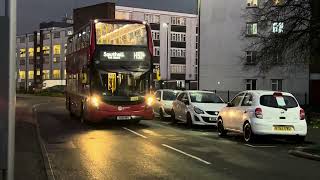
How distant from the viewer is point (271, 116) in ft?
51.1

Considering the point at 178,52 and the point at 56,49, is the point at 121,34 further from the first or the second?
the point at 56,49

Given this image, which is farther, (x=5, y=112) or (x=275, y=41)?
(x=275, y=41)

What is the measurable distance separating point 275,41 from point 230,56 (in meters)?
21.8

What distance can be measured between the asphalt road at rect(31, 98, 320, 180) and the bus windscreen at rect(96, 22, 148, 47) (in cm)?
400

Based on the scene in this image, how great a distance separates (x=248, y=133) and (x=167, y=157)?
4.24m

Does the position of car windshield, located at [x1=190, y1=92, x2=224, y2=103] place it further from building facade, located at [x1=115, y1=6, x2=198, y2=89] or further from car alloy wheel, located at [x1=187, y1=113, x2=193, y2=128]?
building facade, located at [x1=115, y1=6, x2=198, y2=89]

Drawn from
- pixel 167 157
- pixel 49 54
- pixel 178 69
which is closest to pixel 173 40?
pixel 178 69

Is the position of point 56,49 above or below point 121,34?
above

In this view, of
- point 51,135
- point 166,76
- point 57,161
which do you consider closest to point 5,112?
point 57,161

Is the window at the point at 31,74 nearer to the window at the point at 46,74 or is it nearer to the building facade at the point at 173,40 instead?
the window at the point at 46,74

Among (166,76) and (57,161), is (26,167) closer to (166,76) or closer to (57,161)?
(57,161)

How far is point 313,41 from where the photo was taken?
29.5 meters

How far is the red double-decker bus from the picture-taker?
21281 mm

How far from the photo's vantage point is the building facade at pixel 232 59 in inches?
1909
